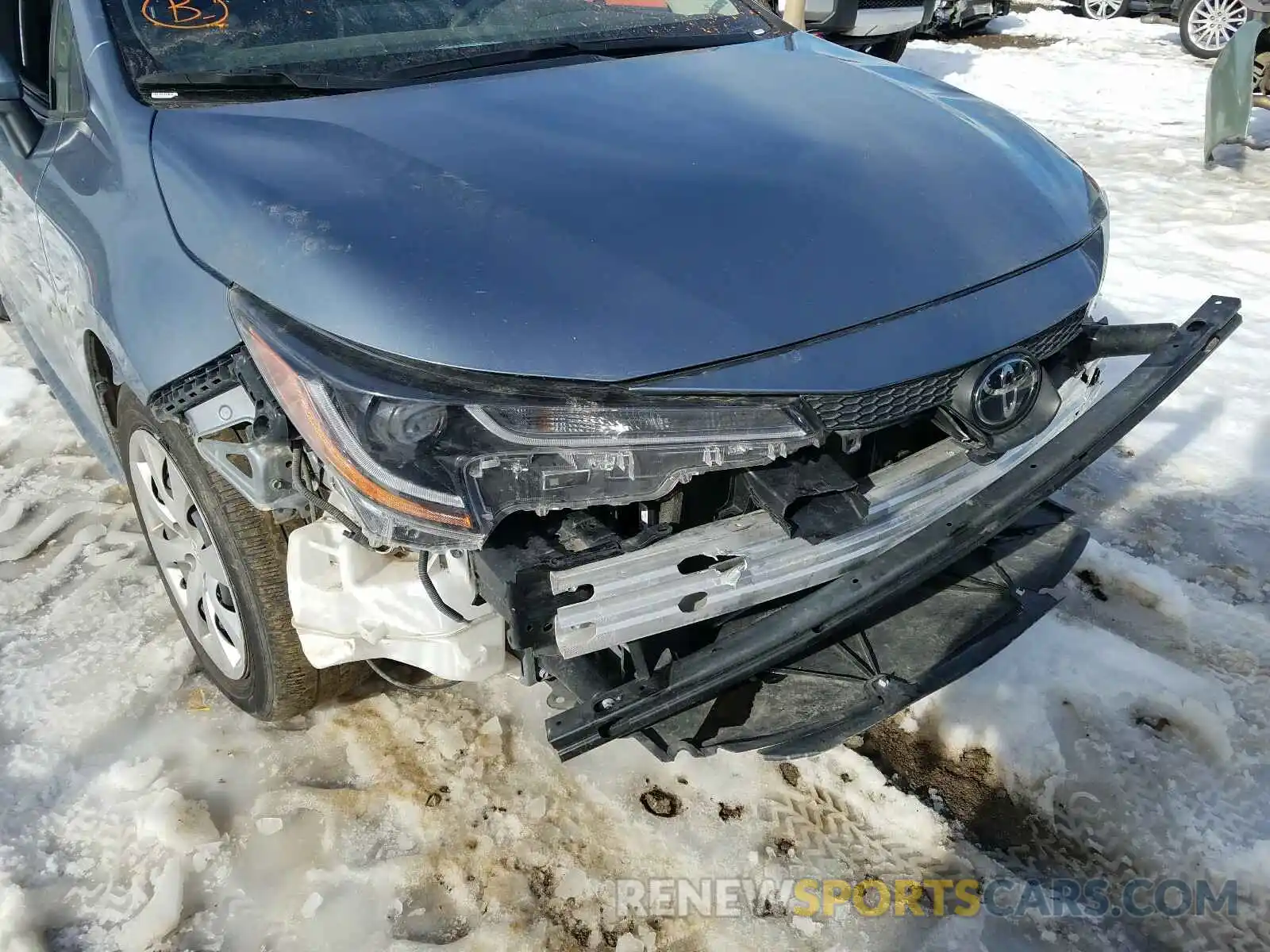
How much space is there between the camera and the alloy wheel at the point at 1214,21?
30.8 ft

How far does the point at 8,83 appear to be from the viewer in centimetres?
212

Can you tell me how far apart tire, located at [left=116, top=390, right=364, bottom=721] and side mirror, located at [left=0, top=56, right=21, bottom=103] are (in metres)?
0.74

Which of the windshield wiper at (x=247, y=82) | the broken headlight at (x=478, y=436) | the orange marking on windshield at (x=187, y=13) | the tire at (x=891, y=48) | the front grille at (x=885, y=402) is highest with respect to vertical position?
the orange marking on windshield at (x=187, y=13)

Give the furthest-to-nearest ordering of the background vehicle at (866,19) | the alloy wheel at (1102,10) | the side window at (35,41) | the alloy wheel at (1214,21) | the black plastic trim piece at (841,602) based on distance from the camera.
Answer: the alloy wheel at (1102,10)
the alloy wheel at (1214,21)
the background vehicle at (866,19)
the side window at (35,41)
the black plastic trim piece at (841,602)

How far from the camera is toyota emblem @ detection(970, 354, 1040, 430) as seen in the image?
170cm

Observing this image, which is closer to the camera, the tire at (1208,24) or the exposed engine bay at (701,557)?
the exposed engine bay at (701,557)

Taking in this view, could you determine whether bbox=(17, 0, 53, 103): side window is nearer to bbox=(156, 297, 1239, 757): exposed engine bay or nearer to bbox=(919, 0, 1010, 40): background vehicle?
bbox=(156, 297, 1239, 757): exposed engine bay

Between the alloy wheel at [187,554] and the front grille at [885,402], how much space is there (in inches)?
53.8

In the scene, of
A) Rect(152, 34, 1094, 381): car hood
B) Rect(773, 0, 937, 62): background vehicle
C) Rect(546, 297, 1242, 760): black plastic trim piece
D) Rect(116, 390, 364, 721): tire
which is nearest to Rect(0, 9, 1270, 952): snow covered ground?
Rect(116, 390, 364, 721): tire

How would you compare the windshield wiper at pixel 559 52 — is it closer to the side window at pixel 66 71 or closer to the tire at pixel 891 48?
the side window at pixel 66 71

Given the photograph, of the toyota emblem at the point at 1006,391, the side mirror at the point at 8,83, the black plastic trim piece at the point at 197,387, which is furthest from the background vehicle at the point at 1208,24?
the black plastic trim piece at the point at 197,387

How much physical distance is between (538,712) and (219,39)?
179 cm

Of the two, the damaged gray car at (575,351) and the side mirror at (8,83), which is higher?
the side mirror at (8,83)

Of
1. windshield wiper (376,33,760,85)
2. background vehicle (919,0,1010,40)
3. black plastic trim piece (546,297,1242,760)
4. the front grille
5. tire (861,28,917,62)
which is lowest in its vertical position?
background vehicle (919,0,1010,40)
